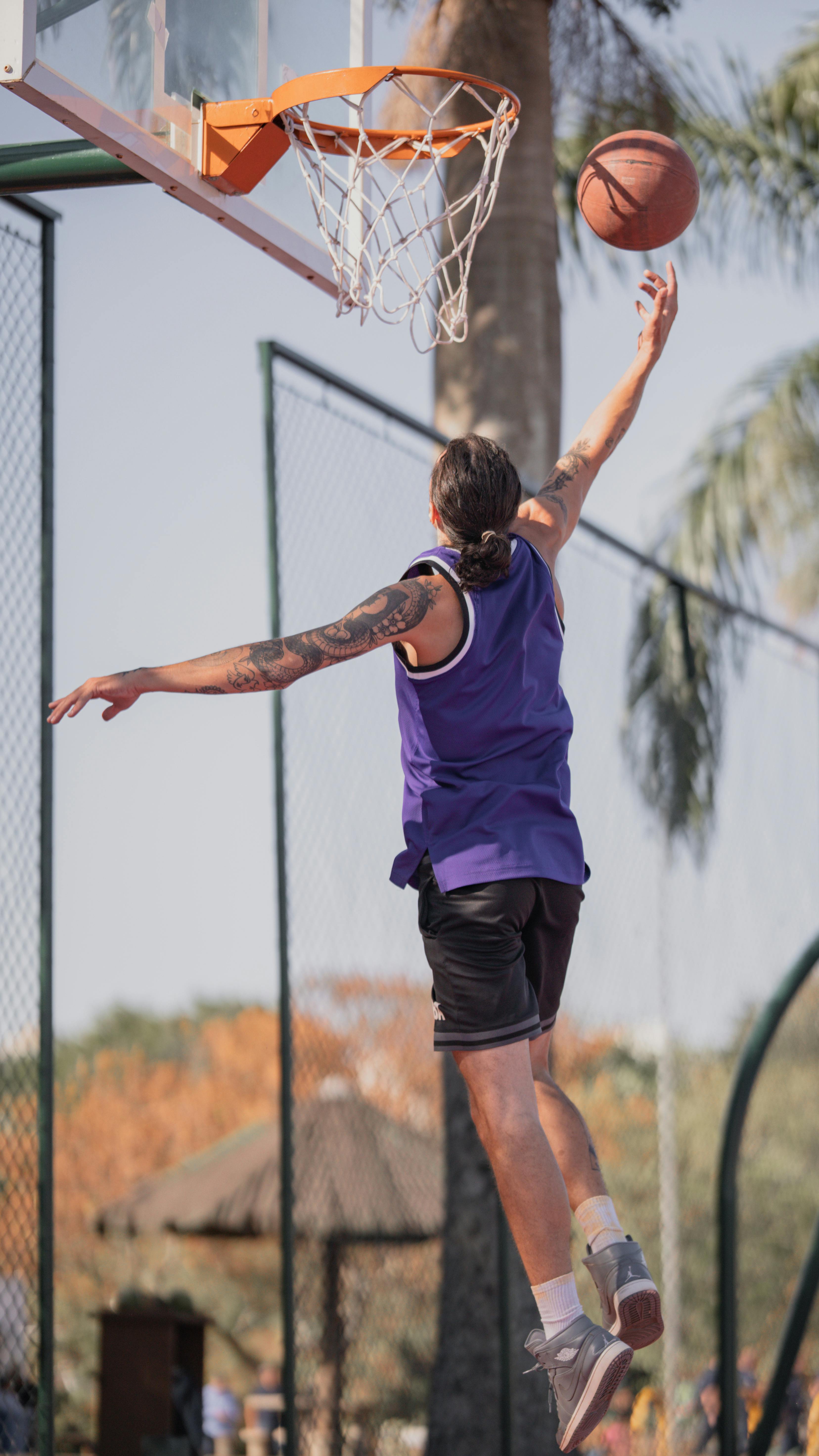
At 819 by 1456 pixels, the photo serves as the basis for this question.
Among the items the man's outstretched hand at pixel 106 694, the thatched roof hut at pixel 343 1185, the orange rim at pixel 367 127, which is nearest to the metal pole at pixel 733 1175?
the thatched roof hut at pixel 343 1185

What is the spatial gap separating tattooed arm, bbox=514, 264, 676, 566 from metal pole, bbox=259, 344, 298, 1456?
1.84m

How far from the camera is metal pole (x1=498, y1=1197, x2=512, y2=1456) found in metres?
6.62

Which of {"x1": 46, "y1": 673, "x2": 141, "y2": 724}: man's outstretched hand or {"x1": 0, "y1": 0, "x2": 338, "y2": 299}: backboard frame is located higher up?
{"x1": 0, "y1": 0, "x2": 338, "y2": 299}: backboard frame

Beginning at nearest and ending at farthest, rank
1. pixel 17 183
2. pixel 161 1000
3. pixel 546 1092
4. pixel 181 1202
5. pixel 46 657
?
pixel 546 1092
pixel 17 183
pixel 46 657
pixel 181 1202
pixel 161 1000

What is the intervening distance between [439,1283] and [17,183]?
17.5 feet

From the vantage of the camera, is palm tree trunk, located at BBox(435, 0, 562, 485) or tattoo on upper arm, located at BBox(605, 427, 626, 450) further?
palm tree trunk, located at BBox(435, 0, 562, 485)

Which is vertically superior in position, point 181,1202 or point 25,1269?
point 25,1269

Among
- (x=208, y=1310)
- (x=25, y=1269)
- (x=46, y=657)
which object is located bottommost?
(x=208, y=1310)

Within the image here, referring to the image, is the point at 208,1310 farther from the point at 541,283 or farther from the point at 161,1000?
the point at 541,283

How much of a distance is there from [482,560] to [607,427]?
0.87 metres

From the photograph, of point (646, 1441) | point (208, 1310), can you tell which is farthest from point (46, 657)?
point (208, 1310)

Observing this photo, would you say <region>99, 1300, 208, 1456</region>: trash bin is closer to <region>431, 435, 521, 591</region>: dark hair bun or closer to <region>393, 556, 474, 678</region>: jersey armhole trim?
<region>393, 556, 474, 678</region>: jersey armhole trim

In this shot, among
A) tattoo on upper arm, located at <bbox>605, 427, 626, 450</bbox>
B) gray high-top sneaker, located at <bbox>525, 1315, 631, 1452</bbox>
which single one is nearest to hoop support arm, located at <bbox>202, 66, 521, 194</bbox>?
tattoo on upper arm, located at <bbox>605, 427, 626, 450</bbox>

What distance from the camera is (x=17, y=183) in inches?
173
